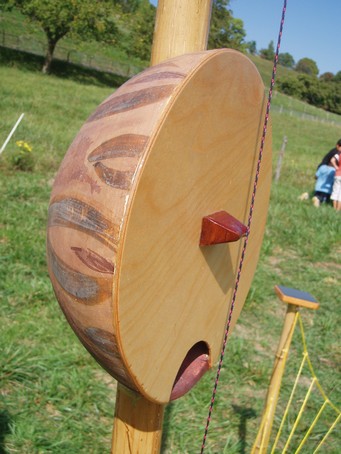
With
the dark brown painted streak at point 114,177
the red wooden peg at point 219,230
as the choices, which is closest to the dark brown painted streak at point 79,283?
the dark brown painted streak at point 114,177

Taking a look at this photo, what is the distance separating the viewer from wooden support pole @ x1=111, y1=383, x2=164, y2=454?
49.5 inches

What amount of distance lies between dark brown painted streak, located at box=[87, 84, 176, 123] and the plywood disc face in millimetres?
26

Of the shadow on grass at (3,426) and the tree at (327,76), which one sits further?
the tree at (327,76)

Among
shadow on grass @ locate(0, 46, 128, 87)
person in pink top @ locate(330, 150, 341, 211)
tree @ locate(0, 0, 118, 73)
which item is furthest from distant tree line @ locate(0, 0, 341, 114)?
person in pink top @ locate(330, 150, 341, 211)

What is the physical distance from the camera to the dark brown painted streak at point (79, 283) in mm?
898

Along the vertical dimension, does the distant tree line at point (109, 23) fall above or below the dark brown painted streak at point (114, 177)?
above

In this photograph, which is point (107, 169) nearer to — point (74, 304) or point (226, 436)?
point (74, 304)

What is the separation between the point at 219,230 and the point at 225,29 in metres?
42.7

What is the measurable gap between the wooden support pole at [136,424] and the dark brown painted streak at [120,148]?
573mm

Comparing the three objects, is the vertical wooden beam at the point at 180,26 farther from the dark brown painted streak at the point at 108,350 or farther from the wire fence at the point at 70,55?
the wire fence at the point at 70,55

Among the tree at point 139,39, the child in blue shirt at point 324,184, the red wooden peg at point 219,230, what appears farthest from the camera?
the tree at point 139,39

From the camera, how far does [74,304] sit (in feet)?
3.22

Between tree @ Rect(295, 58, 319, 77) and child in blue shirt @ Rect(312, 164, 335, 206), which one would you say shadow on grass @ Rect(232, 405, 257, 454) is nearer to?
child in blue shirt @ Rect(312, 164, 335, 206)

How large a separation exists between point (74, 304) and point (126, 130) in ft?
1.07
